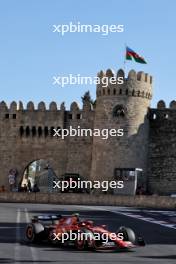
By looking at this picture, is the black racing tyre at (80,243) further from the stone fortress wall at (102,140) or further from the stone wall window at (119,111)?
the stone wall window at (119,111)

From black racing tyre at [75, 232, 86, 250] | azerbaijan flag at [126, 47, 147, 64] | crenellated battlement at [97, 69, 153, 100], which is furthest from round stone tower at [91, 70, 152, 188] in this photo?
black racing tyre at [75, 232, 86, 250]

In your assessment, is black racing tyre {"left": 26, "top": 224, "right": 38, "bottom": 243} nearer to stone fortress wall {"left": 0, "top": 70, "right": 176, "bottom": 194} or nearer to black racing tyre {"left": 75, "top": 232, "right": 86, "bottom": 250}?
black racing tyre {"left": 75, "top": 232, "right": 86, "bottom": 250}

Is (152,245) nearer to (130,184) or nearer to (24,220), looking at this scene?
(24,220)

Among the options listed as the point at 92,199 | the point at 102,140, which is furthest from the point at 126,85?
the point at 92,199

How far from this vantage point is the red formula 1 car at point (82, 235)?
17.5 m

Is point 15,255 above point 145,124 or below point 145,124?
below

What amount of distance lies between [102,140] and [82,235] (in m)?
34.1

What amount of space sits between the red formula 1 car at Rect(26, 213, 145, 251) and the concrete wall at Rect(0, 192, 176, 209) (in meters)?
27.1

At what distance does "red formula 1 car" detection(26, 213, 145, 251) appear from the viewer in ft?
57.3

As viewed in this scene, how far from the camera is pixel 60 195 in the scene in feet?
159

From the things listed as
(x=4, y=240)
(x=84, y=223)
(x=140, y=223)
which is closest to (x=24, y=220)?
(x=140, y=223)

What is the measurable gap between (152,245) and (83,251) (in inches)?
114

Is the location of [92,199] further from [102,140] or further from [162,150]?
[162,150]

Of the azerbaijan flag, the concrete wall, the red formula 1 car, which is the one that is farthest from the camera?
the azerbaijan flag
